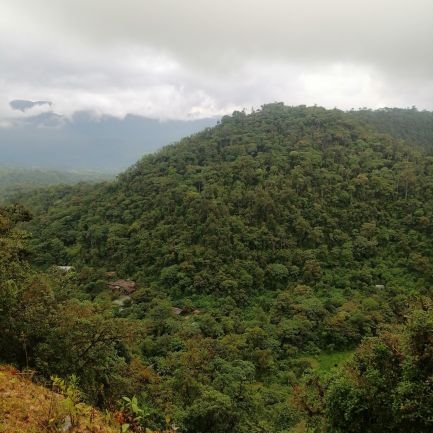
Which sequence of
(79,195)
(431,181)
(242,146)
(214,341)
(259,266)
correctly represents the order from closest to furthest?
(214,341), (259,266), (431,181), (242,146), (79,195)

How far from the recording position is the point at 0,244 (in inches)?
491

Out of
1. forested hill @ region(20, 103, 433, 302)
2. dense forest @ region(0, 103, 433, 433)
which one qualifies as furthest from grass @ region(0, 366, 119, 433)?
forested hill @ region(20, 103, 433, 302)

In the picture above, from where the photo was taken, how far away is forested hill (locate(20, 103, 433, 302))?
135 feet

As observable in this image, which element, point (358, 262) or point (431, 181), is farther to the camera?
point (431, 181)

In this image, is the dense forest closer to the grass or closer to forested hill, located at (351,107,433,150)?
the grass

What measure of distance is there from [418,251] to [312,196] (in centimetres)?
1221

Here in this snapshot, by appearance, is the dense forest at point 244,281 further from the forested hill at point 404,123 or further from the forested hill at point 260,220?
the forested hill at point 404,123

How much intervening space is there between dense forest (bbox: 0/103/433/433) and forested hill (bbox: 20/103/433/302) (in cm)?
19

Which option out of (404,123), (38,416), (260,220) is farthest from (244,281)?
(404,123)

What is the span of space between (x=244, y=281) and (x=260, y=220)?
8.40 meters

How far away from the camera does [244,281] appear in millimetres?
39719

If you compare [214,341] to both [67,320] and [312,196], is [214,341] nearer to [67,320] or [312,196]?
[67,320]

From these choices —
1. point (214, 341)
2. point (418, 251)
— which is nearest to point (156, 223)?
point (214, 341)

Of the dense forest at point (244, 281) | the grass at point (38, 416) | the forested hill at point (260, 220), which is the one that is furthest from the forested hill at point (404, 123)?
the grass at point (38, 416)
